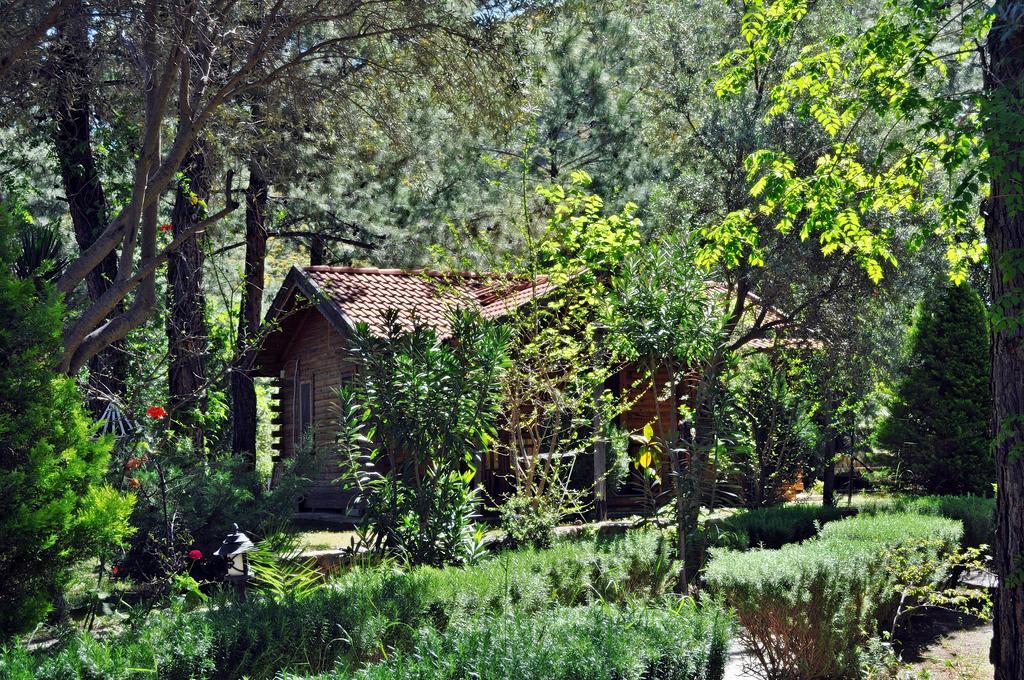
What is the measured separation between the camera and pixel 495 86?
919 cm

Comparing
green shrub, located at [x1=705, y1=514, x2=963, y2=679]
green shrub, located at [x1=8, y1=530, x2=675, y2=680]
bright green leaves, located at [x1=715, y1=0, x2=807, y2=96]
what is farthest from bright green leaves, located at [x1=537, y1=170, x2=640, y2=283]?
green shrub, located at [x1=705, y1=514, x2=963, y2=679]

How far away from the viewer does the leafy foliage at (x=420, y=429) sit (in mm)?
8023

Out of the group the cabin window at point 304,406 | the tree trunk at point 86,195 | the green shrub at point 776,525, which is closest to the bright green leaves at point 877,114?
the green shrub at point 776,525

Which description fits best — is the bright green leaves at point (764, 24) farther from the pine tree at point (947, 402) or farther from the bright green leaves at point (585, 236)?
the pine tree at point (947, 402)

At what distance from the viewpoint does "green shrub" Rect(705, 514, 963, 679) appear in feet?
21.6

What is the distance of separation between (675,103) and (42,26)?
9695 millimetres

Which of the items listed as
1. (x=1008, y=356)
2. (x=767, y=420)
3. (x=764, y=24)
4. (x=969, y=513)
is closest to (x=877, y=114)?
(x=764, y=24)

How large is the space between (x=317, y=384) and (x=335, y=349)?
288 centimetres

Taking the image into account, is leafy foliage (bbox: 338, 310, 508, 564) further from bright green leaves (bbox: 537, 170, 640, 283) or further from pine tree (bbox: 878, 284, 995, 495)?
pine tree (bbox: 878, 284, 995, 495)

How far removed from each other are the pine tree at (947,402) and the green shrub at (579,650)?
11232 millimetres

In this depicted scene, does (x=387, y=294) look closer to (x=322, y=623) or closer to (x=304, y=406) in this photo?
(x=304, y=406)

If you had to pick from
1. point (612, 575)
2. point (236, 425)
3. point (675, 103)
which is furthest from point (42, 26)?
point (236, 425)

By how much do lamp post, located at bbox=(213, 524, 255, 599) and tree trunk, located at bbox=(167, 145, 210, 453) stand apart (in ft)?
18.2

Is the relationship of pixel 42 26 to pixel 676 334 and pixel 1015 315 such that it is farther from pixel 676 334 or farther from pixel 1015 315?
pixel 1015 315
